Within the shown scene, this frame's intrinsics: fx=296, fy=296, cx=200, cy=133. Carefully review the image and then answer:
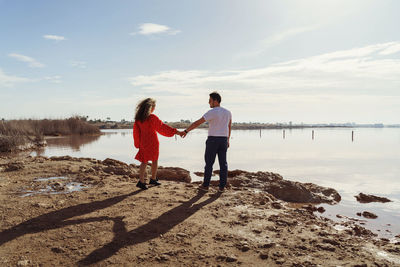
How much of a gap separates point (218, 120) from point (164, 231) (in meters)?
2.64

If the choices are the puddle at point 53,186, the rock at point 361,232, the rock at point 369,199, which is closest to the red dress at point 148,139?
the puddle at point 53,186

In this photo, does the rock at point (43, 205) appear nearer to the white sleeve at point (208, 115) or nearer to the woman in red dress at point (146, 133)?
the woman in red dress at point (146, 133)

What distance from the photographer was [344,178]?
38.5 ft

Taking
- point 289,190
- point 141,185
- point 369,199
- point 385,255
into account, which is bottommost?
point 369,199

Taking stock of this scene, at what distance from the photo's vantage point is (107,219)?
4344 mm

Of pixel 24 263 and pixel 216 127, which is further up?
pixel 216 127

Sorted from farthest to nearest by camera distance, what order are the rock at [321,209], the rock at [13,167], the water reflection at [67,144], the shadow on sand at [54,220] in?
the water reflection at [67,144] → the rock at [13,167] → the rock at [321,209] → the shadow on sand at [54,220]

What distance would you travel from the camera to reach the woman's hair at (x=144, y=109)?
594cm

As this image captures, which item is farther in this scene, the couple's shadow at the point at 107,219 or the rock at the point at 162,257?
the couple's shadow at the point at 107,219

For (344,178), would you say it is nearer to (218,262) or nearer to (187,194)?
(187,194)

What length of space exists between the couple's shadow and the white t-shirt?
147cm

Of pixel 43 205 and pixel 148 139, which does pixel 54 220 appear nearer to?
pixel 43 205

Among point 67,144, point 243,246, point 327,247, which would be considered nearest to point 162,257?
point 243,246

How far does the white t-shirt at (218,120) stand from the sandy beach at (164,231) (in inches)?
50.0
